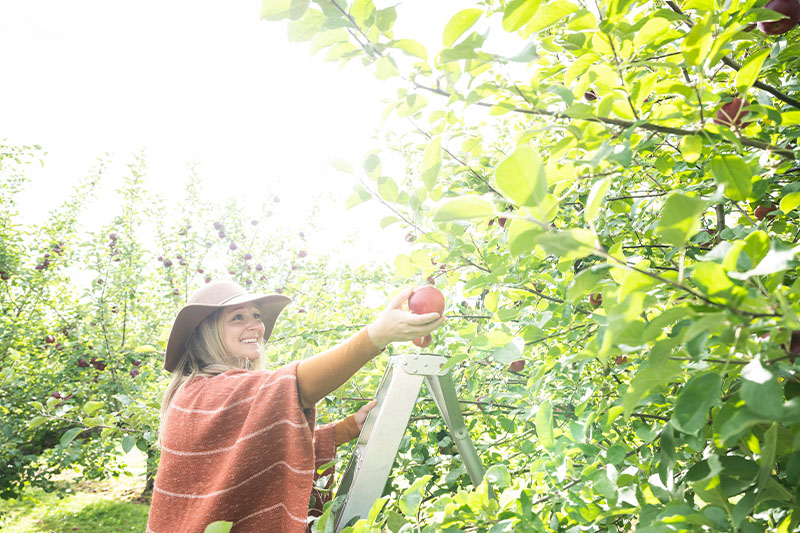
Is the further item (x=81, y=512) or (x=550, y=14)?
(x=81, y=512)

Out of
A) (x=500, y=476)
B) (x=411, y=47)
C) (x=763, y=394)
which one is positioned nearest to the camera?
(x=763, y=394)

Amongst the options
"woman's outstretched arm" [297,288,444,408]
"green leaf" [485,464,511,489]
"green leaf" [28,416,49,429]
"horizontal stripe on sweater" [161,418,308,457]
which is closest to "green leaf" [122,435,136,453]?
"green leaf" [28,416,49,429]

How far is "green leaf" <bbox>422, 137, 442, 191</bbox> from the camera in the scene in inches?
33.6

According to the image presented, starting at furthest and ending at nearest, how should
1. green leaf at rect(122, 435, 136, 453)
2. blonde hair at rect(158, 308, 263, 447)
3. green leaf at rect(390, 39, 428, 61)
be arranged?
green leaf at rect(122, 435, 136, 453), blonde hair at rect(158, 308, 263, 447), green leaf at rect(390, 39, 428, 61)

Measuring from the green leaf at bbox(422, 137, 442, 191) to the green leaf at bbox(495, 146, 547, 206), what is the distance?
35cm

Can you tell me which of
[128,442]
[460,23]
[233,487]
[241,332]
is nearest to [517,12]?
[460,23]

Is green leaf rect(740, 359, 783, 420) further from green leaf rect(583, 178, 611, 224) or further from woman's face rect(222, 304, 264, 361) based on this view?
woman's face rect(222, 304, 264, 361)

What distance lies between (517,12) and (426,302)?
80 cm

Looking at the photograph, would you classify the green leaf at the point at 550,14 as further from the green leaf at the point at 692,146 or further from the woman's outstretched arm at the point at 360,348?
the woman's outstretched arm at the point at 360,348

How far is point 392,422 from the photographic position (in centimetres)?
138

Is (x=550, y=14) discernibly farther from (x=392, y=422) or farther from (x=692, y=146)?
(x=392, y=422)

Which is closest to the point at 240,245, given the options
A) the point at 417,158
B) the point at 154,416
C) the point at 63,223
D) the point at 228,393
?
the point at 63,223

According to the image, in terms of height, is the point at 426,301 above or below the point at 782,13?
below

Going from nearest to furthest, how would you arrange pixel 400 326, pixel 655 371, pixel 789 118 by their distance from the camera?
pixel 655 371
pixel 789 118
pixel 400 326
